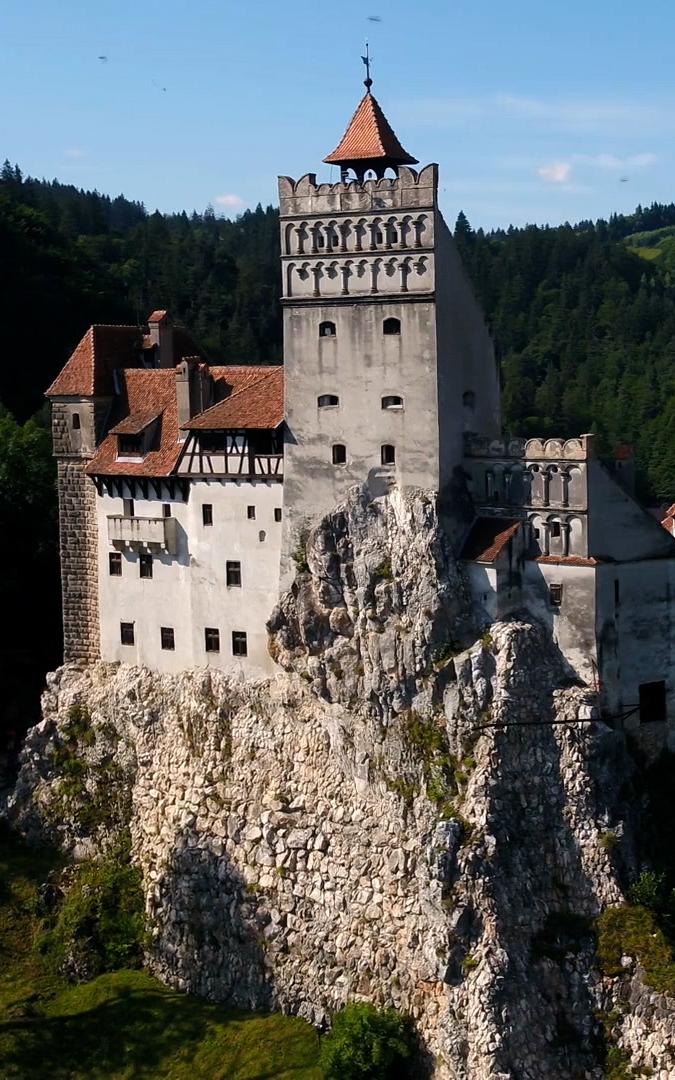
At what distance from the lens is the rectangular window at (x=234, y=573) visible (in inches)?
2291

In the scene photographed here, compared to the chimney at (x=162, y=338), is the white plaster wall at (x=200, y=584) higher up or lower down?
lower down

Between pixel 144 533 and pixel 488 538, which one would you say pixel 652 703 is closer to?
pixel 488 538

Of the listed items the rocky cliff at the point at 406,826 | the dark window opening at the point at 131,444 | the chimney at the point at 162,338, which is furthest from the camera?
the chimney at the point at 162,338

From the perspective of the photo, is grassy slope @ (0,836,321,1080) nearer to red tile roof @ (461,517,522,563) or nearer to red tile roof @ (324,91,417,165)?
red tile roof @ (461,517,522,563)

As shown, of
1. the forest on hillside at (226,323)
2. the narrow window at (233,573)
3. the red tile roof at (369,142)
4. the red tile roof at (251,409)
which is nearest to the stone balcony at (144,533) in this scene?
the narrow window at (233,573)

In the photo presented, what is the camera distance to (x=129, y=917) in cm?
5891

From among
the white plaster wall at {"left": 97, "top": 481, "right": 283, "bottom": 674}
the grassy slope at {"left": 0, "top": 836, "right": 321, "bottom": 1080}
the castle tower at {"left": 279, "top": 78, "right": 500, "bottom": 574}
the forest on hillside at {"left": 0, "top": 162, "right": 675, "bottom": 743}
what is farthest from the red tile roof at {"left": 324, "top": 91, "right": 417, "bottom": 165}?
the grassy slope at {"left": 0, "top": 836, "right": 321, "bottom": 1080}

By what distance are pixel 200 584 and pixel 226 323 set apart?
75.5 meters

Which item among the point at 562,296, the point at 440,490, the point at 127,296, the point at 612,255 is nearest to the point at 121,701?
the point at 440,490

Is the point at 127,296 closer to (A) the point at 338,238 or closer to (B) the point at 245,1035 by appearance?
(A) the point at 338,238

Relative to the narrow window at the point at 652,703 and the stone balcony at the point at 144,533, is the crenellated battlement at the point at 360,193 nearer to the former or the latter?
the stone balcony at the point at 144,533

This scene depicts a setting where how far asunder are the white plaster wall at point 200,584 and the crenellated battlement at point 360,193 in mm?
10519

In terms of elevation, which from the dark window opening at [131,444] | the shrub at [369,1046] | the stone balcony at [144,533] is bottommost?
the shrub at [369,1046]

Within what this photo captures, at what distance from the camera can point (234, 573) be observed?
192 feet
